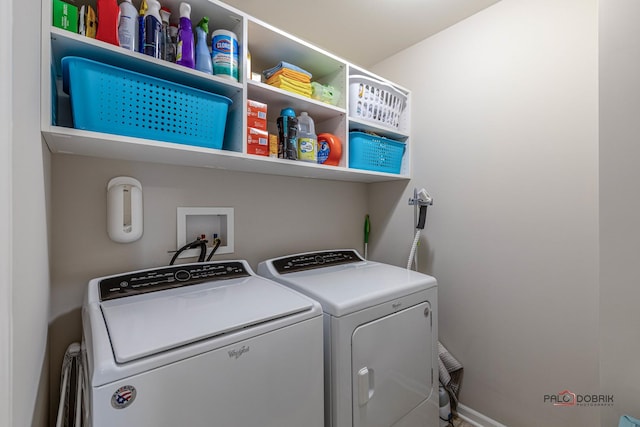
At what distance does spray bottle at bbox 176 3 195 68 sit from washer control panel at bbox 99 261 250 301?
2.99 feet

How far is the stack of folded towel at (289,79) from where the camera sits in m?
1.48

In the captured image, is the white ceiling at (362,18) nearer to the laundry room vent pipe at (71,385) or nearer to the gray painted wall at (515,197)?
the gray painted wall at (515,197)

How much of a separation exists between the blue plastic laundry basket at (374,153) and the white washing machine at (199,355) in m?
0.98

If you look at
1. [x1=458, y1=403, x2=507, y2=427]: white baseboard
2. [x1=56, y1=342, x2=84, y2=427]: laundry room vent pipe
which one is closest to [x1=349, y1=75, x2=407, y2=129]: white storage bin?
[x1=56, y1=342, x2=84, y2=427]: laundry room vent pipe

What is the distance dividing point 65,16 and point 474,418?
2.82m

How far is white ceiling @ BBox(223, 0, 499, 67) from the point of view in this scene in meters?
1.63

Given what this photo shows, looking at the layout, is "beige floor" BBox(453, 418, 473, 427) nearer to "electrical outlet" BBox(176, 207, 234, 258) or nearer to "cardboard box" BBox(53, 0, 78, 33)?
"electrical outlet" BBox(176, 207, 234, 258)

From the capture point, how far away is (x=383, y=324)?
126cm

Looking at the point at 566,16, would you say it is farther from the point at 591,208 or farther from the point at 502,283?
the point at 502,283

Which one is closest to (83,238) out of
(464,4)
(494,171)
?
(494,171)

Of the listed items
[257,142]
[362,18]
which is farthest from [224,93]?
[362,18]

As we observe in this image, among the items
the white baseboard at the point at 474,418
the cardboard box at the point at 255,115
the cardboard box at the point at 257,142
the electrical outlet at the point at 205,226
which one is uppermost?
the cardboard box at the point at 255,115

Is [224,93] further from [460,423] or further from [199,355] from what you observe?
[460,423]

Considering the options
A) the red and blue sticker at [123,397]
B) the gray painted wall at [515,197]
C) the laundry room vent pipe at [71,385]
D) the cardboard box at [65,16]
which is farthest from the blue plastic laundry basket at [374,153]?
the laundry room vent pipe at [71,385]
